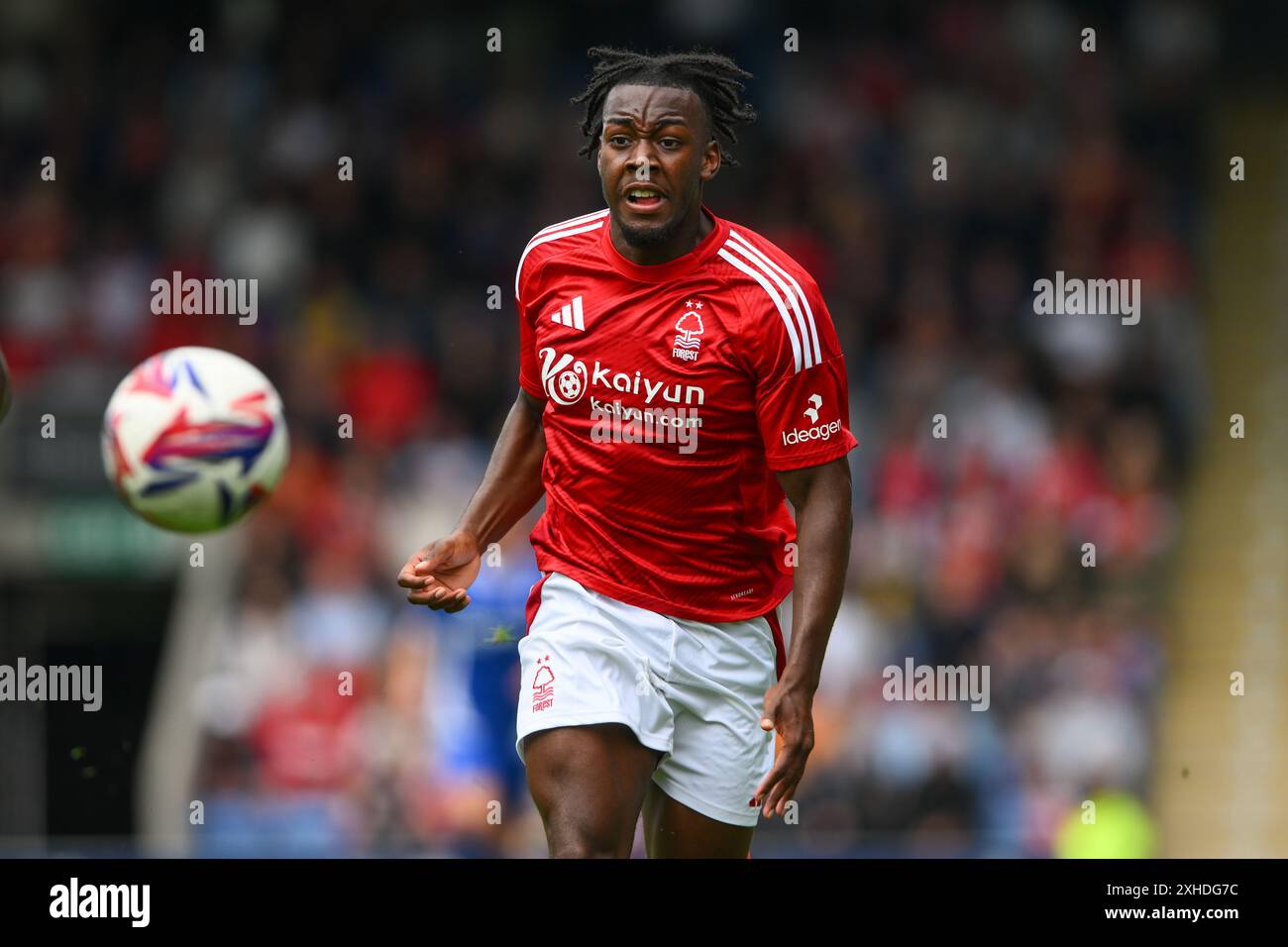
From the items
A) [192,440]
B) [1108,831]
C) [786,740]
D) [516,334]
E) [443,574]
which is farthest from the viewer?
[516,334]

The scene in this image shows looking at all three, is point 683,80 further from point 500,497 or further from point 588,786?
point 588,786

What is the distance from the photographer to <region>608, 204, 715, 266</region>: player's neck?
17.4 feet

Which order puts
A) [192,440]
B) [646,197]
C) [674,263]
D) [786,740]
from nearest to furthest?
[786,740] → [646,197] → [674,263] → [192,440]

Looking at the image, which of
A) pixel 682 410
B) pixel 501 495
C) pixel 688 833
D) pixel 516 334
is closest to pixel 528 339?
pixel 501 495

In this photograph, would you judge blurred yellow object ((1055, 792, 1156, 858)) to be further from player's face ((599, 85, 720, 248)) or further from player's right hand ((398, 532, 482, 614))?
player's face ((599, 85, 720, 248))


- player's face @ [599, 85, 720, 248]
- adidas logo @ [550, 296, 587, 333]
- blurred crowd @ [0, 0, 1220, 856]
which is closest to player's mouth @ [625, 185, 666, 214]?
player's face @ [599, 85, 720, 248]

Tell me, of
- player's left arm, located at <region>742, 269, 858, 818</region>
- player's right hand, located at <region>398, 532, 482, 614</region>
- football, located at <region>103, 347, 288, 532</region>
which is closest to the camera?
player's left arm, located at <region>742, 269, 858, 818</region>

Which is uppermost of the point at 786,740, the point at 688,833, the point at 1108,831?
the point at 786,740

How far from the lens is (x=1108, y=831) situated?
32.7 ft

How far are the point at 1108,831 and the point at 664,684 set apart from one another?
5.40 m

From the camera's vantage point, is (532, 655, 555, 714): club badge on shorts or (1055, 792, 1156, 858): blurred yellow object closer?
(532, 655, 555, 714): club badge on shorts

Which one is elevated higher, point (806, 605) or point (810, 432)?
point (810, 432)

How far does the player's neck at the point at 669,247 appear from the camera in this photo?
17.4 ft

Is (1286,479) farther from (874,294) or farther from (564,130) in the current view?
(564,130)
